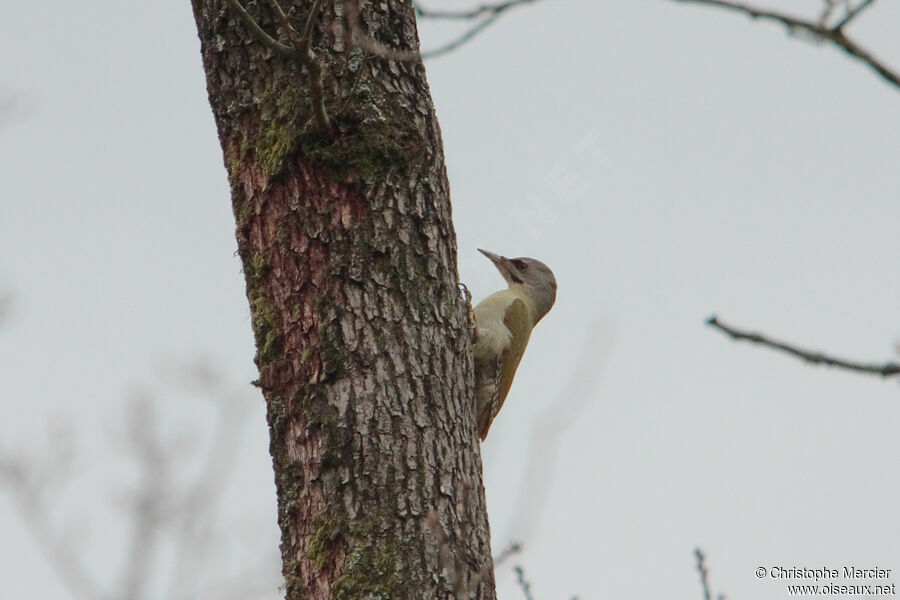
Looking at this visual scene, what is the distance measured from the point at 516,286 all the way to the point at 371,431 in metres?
3.55

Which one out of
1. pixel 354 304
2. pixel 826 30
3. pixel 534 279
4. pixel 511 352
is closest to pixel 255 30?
pixel 354 304

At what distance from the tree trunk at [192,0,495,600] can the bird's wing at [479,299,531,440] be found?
173cm

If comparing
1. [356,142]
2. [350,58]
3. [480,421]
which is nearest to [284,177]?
[356,142]

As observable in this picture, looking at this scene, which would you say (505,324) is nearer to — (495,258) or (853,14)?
(495,258)

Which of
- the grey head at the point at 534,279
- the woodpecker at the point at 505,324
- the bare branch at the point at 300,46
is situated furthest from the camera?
the grey head at the point at 534,279

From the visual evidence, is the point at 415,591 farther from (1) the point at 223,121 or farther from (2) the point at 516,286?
(2) the point at 516,286

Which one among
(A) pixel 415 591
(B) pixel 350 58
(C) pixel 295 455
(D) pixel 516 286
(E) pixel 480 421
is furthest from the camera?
(D) pixel 516 286

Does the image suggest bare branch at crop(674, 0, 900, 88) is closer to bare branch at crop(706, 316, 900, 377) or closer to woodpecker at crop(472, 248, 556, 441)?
bare branch at crop(706, 316, 900, 377)

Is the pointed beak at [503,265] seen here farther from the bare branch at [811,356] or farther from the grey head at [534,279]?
the bare branch at [811,356]

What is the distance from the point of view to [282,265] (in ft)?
10.6

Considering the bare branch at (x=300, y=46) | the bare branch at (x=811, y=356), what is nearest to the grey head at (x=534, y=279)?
the bare branch at (x=300, y=46)

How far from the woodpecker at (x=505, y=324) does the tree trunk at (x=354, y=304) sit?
921 mm

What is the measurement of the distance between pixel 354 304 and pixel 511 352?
2391 millimetres

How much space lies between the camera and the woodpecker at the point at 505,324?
16.3ft
